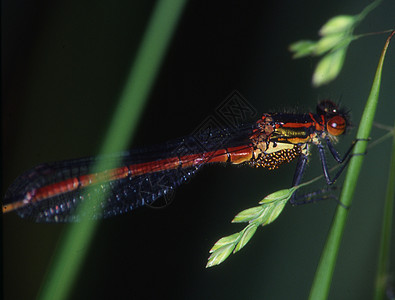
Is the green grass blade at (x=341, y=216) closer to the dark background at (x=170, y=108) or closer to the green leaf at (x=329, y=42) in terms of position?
the green leaf at (x=329, y=42)

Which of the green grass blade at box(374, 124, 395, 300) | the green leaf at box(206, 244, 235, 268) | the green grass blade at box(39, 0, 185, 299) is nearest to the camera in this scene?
the green grass blade at box(374, 124, 395, 300)

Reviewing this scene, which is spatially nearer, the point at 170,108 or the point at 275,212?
the point at 275,212

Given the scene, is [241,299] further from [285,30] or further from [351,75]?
[285,30]

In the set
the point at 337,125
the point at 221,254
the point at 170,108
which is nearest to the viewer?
the point at 221,254

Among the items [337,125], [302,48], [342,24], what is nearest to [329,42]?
[342,24]

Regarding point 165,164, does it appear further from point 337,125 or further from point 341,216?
point 341,216

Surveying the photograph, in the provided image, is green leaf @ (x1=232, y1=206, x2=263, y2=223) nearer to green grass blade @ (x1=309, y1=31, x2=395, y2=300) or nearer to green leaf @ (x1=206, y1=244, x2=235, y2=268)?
green leaf @ (x1=206, y1=244, x2=235, y2=268)

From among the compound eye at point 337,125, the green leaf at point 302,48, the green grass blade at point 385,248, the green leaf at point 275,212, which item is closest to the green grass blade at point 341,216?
the green grass blade at point 385,248

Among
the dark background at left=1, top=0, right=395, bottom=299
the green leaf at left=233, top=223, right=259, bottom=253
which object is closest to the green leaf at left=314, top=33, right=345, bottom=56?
the dark background at left=1, top=0, right=395, bottom=299

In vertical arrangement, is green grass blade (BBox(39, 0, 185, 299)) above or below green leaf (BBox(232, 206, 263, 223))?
above
